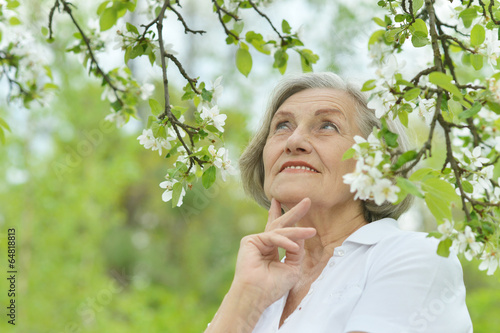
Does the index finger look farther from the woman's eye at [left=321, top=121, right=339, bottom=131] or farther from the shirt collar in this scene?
the woman's eye at [left=321, top=121, right=339, bottom=131]

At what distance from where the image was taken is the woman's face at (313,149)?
183cm

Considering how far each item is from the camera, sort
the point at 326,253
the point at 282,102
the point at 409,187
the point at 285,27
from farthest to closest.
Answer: the point at 282,102, the point at 285,27, the point at 326,253, the point at 409,187

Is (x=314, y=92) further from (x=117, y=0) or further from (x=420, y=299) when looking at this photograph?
(x=420, y=299)

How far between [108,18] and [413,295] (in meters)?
1.32

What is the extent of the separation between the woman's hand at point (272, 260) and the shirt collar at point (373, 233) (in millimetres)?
170

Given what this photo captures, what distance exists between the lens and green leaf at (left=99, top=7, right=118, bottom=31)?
1.92m

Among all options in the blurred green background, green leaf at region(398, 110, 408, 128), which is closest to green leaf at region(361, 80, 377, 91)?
green leaf at region(398, 110, 408, 128)

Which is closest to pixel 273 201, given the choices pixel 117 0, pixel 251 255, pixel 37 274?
pixel 251 255

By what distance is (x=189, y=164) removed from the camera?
5.72 ft

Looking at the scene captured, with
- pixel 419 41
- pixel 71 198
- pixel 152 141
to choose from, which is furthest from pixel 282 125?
pixel 71 198

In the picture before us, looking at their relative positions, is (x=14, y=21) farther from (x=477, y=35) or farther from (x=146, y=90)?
(x=477, y=35)

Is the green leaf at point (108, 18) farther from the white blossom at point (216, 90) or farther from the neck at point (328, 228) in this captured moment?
the neck at point (328, 228)

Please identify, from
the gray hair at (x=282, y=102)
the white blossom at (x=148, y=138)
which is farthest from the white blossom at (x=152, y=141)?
the gray hair at (x=282, y=102)

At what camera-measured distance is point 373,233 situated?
168 cm
